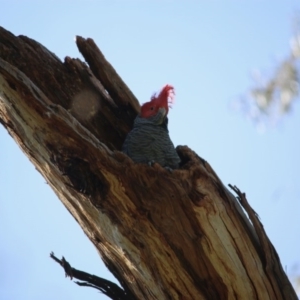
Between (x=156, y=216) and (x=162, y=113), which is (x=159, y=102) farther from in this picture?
(x=156, y=216)

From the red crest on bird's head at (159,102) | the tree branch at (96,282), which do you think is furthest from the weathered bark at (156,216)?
the red crest on bird's head at (159,102)

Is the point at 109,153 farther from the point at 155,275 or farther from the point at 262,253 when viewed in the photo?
the point at 262,253

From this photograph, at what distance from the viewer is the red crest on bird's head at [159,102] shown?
16.9ft

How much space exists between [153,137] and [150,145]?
4.3 inches

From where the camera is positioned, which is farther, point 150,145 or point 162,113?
point 162,113

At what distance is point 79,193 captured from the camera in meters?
4.06

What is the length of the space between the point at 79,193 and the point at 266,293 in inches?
53.6

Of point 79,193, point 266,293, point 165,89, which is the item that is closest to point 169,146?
point 165,89

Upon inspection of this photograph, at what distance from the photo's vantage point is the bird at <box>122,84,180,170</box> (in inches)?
187

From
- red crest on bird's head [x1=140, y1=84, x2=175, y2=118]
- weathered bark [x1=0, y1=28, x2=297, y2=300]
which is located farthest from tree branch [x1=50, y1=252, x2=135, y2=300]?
red crest on bird's head [x1=140, y1=84, x2=175, y2=118]

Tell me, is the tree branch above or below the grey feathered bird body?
below

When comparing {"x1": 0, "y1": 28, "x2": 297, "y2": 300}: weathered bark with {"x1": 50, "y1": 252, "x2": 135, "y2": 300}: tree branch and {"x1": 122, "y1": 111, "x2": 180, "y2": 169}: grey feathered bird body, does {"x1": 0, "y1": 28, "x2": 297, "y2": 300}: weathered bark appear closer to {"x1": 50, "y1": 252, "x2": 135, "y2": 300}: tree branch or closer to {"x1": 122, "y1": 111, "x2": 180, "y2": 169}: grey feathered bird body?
{"x1": 50, "y1": 252, "x2": 135, "y2": 300}: tree branch

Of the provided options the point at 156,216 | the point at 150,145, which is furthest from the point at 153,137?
the point at 156,216

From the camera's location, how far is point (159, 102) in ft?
17.5
